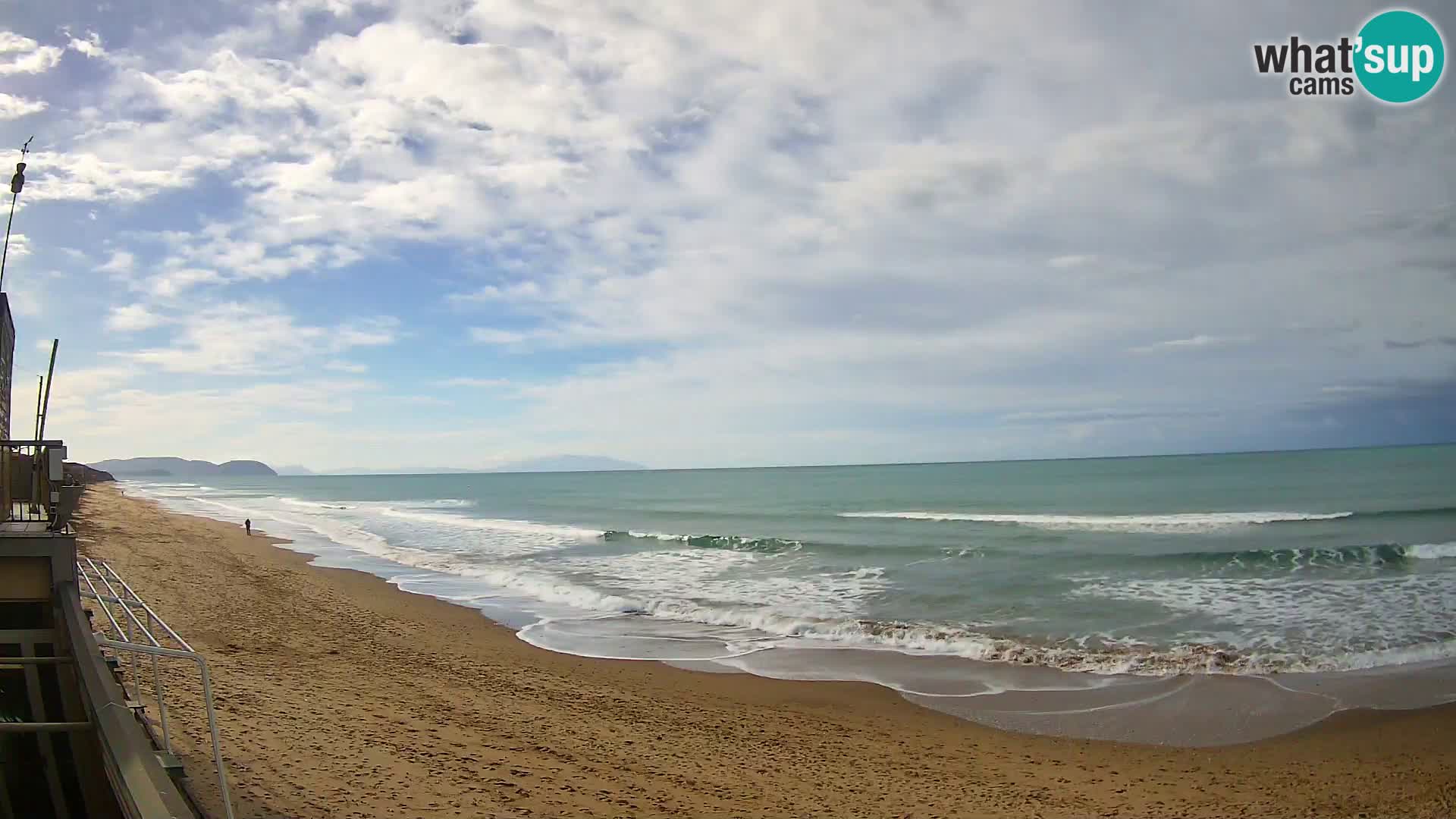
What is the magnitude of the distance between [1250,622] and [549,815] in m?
12.7

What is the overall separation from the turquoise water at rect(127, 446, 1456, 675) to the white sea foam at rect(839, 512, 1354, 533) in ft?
0.68

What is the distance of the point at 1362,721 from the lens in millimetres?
8688

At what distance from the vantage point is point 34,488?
385 inches

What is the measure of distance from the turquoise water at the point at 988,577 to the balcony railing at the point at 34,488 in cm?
713

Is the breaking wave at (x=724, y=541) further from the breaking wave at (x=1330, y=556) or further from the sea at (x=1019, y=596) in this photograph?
the breaking wave at (x=1330, y=556)

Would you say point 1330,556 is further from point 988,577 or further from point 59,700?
point 59,700

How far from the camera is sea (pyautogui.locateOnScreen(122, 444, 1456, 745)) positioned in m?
10.4

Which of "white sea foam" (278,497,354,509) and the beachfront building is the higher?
the beachfront building

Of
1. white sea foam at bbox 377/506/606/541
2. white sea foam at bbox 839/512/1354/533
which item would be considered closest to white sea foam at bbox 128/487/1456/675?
white sea foam at bbox 839/512/1354/533

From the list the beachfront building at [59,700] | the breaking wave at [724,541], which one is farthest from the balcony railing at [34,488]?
the breaking wave at [724,541]

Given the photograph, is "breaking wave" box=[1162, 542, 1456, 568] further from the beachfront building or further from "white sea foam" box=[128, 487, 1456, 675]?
the beachfront building

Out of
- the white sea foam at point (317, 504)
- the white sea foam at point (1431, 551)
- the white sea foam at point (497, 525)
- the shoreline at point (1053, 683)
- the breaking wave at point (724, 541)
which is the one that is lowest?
the white sea foam at point (317, 504)

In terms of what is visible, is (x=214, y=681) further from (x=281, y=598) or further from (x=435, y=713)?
(x=281, y=598)

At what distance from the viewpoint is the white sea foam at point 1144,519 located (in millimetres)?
29938
